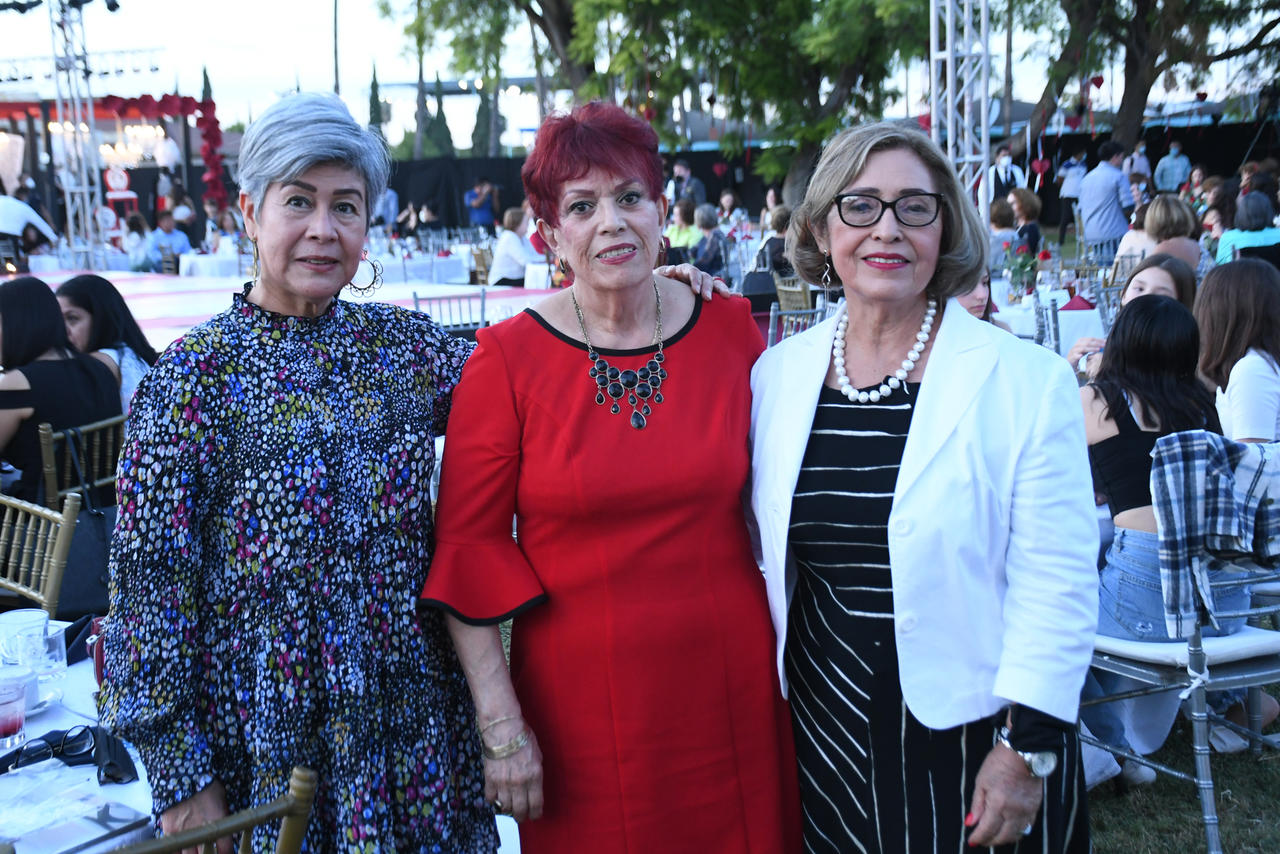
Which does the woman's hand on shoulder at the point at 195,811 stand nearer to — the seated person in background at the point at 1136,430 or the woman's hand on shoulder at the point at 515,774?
the woman's hand on shoulder at the point at 515,774

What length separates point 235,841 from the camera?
1.71 meters

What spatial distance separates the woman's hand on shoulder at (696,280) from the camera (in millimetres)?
2018

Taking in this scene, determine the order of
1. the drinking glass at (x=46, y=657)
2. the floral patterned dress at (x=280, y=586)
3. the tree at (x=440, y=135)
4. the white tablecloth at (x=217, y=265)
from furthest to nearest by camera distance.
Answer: the tree at (x=440, y=135) → the white tablecloth at (x=217, y=265) → the drinking glass at (x=46, y=657) → the floral patterned dress at (x=280, y=586)

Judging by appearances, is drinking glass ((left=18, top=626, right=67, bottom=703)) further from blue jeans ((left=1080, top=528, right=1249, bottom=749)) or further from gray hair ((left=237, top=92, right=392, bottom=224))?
blue jeans ((left=1080, top=528, right=1249, bottom=749))

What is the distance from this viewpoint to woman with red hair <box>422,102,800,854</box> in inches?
69.3

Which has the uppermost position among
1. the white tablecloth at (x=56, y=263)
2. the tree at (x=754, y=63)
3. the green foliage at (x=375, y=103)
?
the green foliage at (x=375, y=103)

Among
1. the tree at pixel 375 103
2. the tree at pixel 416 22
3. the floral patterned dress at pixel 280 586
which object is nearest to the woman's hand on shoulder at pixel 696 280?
the floral patterned dress at pixel 280 586

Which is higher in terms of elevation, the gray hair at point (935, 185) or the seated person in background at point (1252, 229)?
the seated person in background at point (1252, 229)

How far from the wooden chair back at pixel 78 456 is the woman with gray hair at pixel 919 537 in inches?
129

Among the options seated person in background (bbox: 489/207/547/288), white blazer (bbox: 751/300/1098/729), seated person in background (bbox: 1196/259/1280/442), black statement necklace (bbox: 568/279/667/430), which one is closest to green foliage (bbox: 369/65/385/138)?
seated person in background (bbox: 489/207/547/288)

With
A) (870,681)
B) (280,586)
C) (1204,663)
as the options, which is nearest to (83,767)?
(280,586)

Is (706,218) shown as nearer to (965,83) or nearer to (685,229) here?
(685,229)

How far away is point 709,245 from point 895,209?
30.2 ft

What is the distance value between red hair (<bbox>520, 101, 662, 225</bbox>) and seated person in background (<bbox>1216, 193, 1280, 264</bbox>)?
8070 mm
